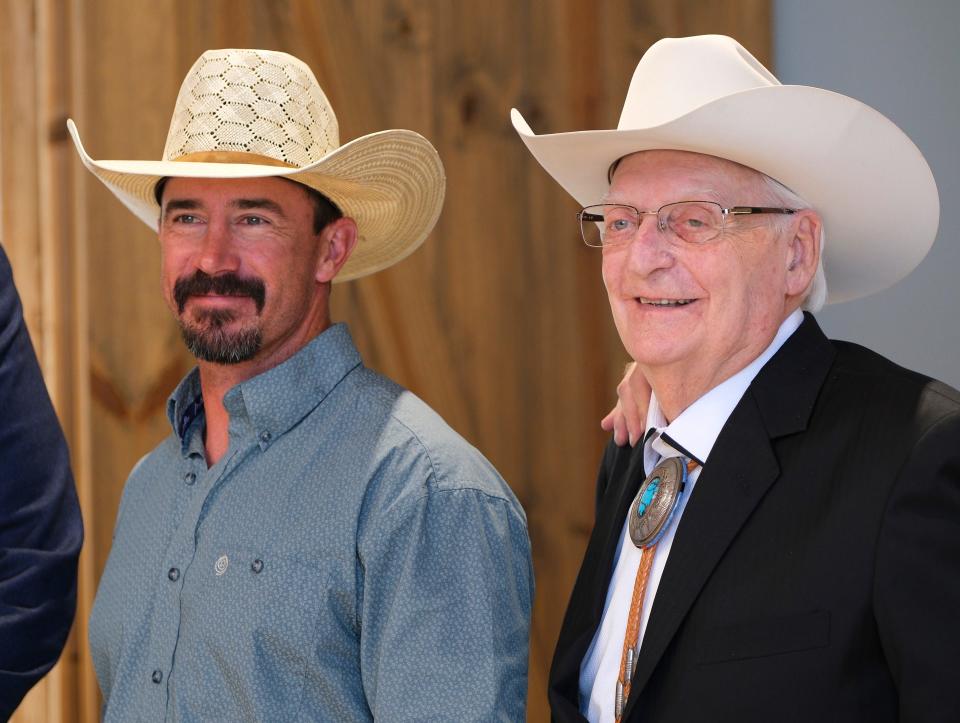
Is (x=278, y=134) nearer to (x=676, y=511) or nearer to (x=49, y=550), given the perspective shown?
(x=49, y=550)

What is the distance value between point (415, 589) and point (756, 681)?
0.57 m

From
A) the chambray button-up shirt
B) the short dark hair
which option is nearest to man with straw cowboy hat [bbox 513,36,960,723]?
the chambray button-up shirt

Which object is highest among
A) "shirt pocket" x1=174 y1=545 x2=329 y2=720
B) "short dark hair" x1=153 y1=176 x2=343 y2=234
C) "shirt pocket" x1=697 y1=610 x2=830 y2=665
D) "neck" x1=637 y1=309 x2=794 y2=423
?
"short dark hair" x1=153 y1=176 x2=343 y2=234

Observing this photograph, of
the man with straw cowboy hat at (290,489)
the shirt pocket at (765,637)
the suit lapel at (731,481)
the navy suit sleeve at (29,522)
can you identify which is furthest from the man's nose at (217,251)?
the shirt pocket at (765,637)

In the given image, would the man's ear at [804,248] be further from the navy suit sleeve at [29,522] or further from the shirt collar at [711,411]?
the navy suit sleeve at [29,522]

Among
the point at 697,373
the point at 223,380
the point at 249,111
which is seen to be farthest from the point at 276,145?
A: the point at 697,373

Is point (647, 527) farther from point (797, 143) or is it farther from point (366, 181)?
point (366, 181)

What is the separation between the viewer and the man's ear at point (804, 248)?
5.79 feet

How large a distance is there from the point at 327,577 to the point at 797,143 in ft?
2.97

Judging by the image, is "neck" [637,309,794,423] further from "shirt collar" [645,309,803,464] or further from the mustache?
the mustache

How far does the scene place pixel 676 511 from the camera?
169cm

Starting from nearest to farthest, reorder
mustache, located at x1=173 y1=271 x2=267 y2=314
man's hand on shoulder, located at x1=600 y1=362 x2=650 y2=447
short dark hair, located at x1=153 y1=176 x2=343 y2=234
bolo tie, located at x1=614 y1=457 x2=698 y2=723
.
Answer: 1. bolo tie, located at x1=614 y1=457 x2=698 y2=723
2. man's hand on shoulder, located at x1=600 y1=362 x2=650 y2=447
3. mustache, located at x1=173 y1=271 x2=267 y2=314
4. short dark hair, located at x1=153 y1=176 x2=343 y2=234

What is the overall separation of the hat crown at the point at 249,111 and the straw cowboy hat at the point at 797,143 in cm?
47

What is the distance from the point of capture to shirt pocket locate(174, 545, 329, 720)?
1.88m
